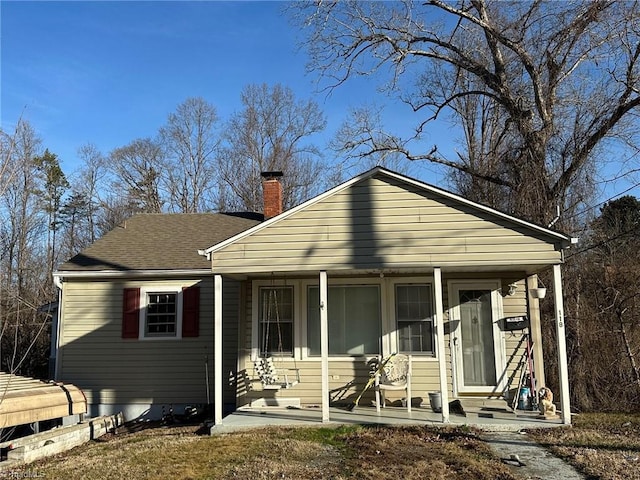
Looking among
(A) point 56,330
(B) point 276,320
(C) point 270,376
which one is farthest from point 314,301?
(A) point 56,330

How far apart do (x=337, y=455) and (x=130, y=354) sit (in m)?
5.96

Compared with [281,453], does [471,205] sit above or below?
above

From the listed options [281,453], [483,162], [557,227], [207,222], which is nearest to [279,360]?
[281,453]

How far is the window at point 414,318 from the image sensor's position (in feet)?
30.5

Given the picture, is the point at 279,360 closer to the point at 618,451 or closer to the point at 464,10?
the point at 618,451

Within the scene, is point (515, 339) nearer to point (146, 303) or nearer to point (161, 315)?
point (161, 315)

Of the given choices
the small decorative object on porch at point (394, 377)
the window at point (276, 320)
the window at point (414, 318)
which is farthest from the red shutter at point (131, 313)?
the window at point (414, 318)

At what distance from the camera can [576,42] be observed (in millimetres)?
12188

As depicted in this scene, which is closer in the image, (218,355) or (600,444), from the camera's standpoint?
(600,444)

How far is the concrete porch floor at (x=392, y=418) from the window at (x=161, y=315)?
9.20 feet

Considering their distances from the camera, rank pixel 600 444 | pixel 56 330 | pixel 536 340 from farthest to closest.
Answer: pixel 56 330
pixel 536 340
pixel 600 444

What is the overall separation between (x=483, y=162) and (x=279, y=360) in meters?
10.5

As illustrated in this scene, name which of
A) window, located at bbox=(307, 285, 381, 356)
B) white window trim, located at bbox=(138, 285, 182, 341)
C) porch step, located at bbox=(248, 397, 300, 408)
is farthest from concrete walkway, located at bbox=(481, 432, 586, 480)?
white window trim, located at bbox=(138, 285, 182, 341)

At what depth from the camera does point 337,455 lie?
6.26 metres
